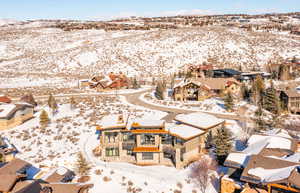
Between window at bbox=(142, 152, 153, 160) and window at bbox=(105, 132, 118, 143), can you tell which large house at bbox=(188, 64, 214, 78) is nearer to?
window at bbox=(105, 132, 118, 143)

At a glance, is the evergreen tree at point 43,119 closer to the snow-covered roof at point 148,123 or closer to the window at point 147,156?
the snow-covered roof at point 148,123

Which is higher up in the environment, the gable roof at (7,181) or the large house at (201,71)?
the large house at (201,71)

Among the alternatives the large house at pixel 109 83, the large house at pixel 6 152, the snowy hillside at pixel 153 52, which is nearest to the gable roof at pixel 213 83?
the large house at pixel 109 83

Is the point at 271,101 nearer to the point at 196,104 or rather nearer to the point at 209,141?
the point at 196,104

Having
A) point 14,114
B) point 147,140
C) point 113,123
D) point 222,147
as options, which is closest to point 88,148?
point 113,123

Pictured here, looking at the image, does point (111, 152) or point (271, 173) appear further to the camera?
point (111, 152)

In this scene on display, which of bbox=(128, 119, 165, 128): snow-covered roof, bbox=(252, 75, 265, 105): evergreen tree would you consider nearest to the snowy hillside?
bbox=(252, 75, 265, 105): evergreen tree
